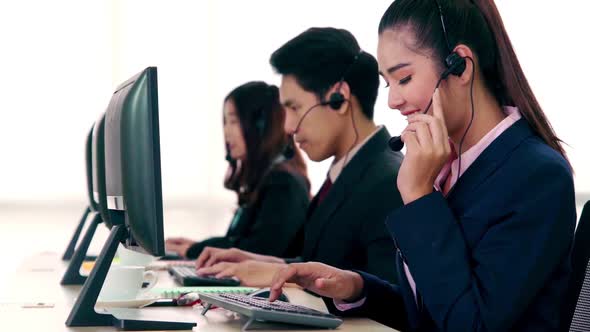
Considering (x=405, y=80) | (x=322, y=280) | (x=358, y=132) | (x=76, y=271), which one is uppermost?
(x=405, y=80)

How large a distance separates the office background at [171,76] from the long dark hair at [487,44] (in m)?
3.19

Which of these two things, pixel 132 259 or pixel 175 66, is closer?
pixel 132 259

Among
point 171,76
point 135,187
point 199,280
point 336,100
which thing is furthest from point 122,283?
point 171,76

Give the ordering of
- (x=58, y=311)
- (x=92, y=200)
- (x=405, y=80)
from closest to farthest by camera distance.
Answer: (x=405, y=80)
(x=58, y=311)
(x=92, y=200)

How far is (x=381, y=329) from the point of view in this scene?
1.38 metres

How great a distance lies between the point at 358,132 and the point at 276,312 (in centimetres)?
109

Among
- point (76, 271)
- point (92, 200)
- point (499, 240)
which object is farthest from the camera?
point (92, 200)

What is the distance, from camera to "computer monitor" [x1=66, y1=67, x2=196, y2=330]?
1.26 metres

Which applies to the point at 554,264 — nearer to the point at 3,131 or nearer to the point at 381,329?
the point at 381,329

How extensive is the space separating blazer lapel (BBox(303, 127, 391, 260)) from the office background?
252 cm

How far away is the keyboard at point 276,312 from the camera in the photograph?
128 cm

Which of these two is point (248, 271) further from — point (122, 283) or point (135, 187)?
point (135, 187)

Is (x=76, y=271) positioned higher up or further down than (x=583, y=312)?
further down

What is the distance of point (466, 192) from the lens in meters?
1.38
